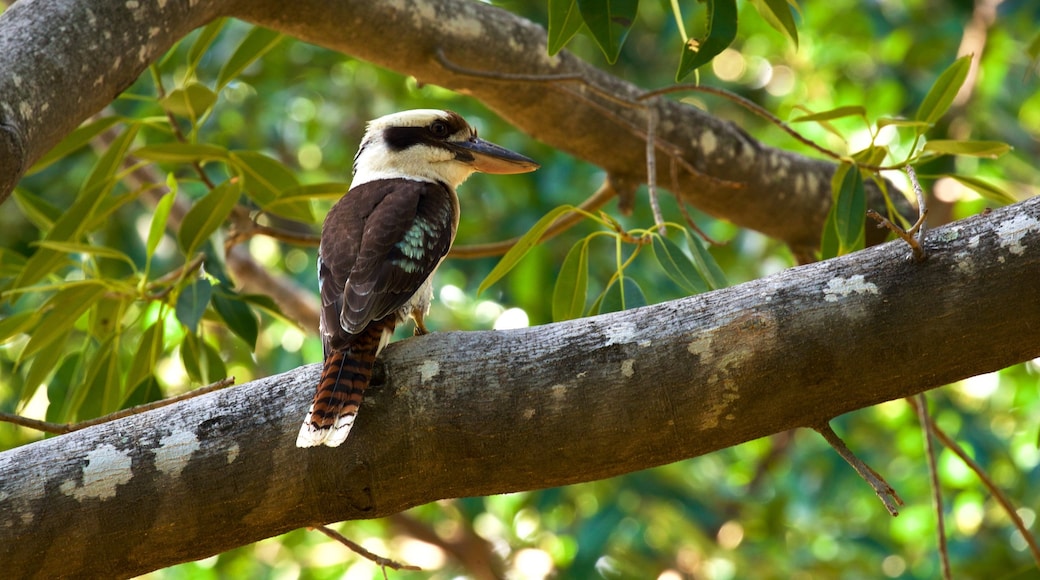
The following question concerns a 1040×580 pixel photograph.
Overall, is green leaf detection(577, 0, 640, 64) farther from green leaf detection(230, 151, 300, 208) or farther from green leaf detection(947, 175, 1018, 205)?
green leaf detection(230, 151, 300, 208)

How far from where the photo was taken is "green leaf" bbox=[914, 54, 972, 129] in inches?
100

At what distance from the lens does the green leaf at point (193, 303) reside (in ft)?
8.63

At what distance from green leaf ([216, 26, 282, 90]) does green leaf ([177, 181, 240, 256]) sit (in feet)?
1.37

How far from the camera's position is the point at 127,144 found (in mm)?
2971

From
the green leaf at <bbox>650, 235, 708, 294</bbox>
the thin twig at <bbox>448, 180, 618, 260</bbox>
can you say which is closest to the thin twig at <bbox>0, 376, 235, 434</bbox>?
the green leaf at <bbox>650, 235, 708, 294</bbox>

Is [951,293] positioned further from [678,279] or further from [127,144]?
[127,144]

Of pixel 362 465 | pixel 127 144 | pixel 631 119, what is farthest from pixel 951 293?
pixel 127 144

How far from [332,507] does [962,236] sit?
111 cm

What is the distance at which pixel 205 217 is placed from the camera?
2.82 meters

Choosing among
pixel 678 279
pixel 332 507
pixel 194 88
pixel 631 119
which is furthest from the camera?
pixel 631 119

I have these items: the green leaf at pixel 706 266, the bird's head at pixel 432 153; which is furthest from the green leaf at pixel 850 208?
the bird's head at pixel 432 153

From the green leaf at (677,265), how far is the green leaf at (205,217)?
1132 mm

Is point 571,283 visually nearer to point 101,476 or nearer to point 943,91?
point 943,91

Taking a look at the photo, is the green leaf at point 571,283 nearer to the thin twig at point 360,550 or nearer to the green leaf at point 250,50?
the thin twig at point 360,550
